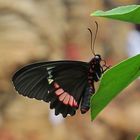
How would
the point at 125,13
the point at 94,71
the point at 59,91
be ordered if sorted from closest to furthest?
1. the point at 125,13
2. the point at 59,91
3. the point at 94,71

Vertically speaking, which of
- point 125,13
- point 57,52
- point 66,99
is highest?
point 125,13

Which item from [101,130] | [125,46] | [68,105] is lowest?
[101,130]

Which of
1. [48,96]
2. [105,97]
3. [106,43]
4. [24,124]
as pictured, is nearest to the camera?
[105,97]

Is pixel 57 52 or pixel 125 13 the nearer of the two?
pixel 125 13

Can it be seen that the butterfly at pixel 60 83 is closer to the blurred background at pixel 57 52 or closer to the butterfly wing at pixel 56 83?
the butterfly wing at pixel 56 83

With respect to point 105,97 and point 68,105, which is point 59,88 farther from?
point 105,97

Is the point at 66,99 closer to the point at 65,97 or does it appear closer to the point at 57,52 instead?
the point at 65,97

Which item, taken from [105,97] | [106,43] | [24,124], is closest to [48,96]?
[105,97]

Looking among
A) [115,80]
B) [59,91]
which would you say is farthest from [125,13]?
[59,91]
